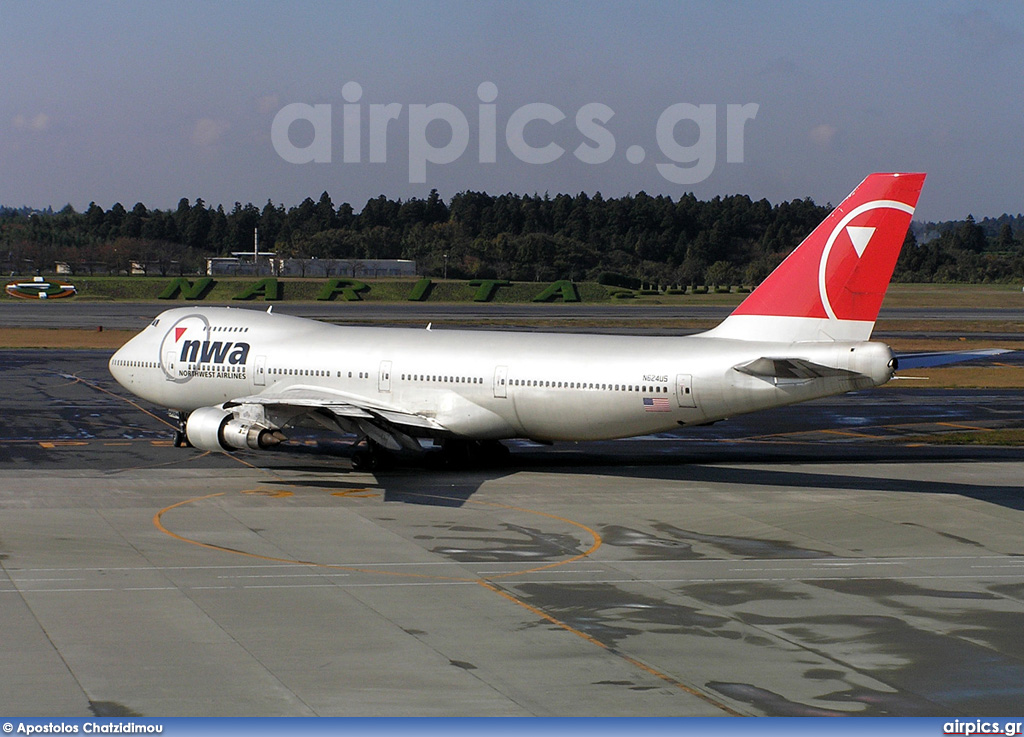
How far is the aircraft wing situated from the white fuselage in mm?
524

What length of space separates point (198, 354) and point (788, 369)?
23.5 metres

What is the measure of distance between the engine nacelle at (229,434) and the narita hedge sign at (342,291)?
413ft

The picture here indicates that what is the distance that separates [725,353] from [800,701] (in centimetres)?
2047

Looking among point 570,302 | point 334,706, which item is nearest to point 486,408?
point 334,706

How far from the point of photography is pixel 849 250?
1537 inches

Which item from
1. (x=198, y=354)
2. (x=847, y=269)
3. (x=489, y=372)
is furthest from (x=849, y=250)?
(x=198, y=354)

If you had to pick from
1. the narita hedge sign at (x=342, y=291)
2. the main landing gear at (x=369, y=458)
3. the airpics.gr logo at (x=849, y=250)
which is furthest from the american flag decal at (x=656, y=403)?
the narita hedge sign at (x=342, y=291)

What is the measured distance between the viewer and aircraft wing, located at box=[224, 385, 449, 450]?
41.1 metres

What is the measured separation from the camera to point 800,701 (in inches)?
796

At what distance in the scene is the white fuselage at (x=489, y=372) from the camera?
129 feet

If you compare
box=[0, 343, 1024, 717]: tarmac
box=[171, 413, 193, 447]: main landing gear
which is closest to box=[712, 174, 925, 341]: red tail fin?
box=[0, 343, 1024, 717]: tarmac

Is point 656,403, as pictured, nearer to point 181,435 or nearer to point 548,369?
point 548,369

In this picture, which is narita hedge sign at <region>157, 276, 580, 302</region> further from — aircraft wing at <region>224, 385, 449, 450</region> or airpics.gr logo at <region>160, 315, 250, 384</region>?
aircraft wing at <region>224, 385, 449, 450</region>

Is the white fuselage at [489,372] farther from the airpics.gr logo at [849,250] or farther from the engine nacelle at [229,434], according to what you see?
the engine nacelle at [229,434]
